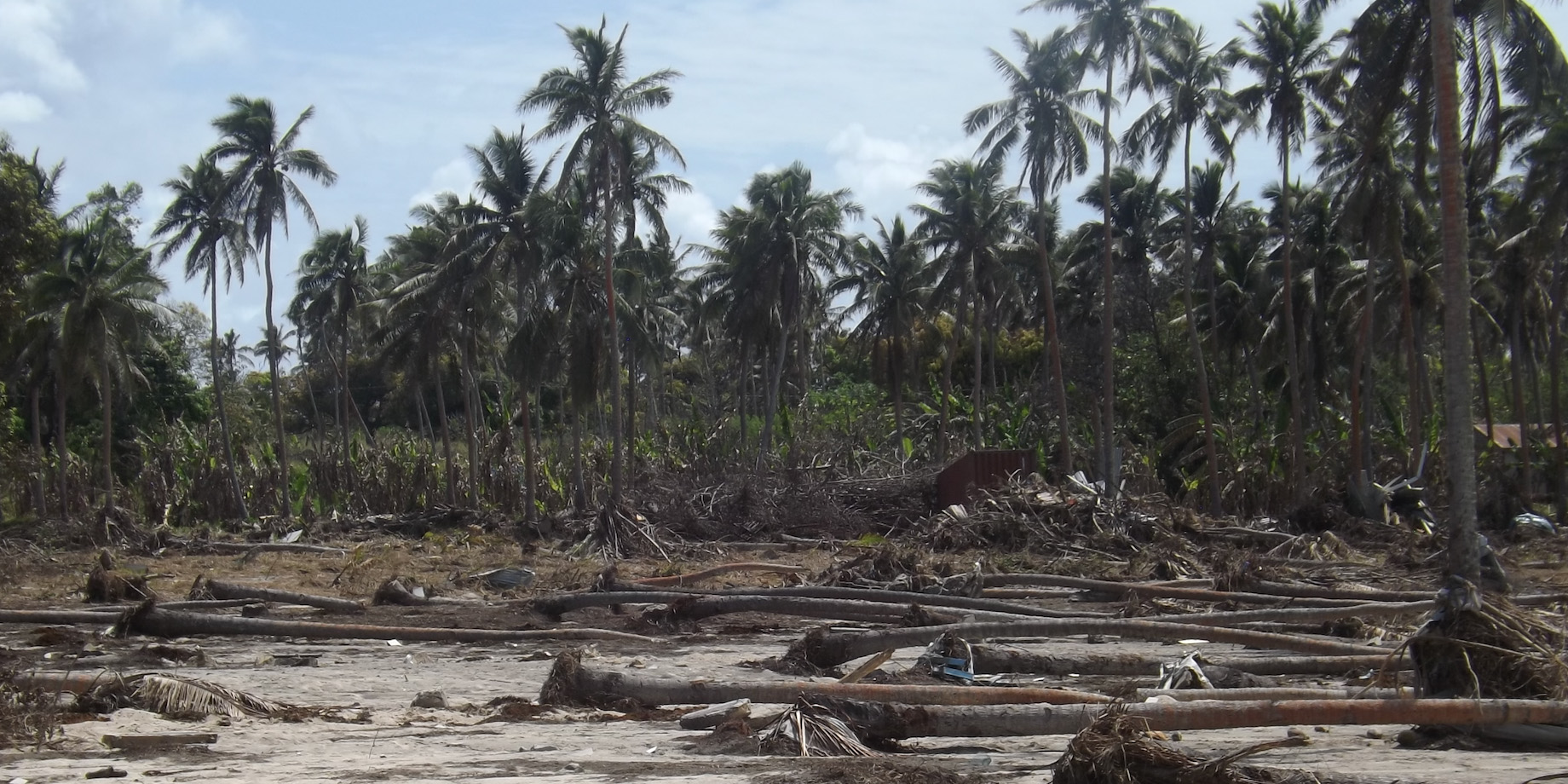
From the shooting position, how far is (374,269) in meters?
49.0

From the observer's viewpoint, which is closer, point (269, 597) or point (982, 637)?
point (982, 637)

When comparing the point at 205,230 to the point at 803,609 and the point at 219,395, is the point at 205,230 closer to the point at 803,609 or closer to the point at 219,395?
the point at 219,395

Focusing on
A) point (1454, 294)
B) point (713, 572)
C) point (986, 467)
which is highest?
point (1454, 294)

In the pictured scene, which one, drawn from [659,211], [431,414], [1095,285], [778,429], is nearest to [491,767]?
[659,211]

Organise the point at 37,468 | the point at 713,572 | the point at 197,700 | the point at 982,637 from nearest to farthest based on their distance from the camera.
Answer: the point at 197,700 → the point at 982,637 → the point at 713,572 → the point at 37,468

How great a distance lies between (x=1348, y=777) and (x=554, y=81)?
30.0 meters

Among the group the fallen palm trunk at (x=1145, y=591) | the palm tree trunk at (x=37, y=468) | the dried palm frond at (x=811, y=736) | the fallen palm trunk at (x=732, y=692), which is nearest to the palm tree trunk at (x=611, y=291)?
the fallen palm trunk at (x=1145, y=591)

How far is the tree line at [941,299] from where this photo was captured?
3141 centimetres

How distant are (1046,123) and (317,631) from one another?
25.6 metres

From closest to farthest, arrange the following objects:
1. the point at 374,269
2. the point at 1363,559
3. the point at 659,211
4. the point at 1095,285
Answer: the point at 1363,559
the point at 659,211
the point at 1095,285
the point at 374,269

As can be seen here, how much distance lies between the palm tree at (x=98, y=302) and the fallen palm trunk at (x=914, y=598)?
2673 cm

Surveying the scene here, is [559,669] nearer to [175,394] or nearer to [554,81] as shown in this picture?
[554,81]

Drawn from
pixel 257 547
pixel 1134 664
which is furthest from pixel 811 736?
pixel 257 547

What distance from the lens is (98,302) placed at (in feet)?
118
